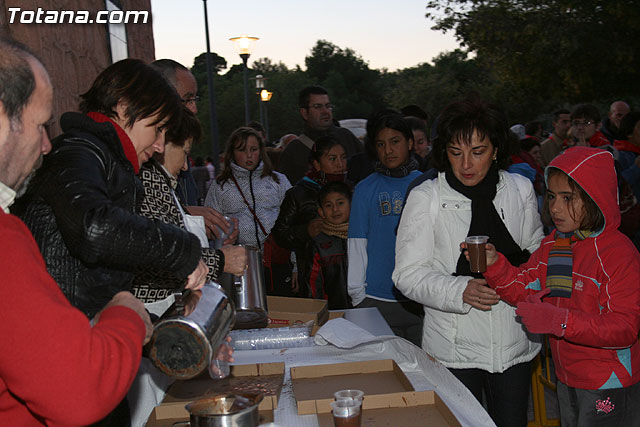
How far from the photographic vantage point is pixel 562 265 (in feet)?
8.60

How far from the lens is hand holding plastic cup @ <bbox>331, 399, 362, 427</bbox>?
68.9 inches

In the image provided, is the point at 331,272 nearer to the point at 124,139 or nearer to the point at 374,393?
the point at 374,393

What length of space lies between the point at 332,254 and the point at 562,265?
193 centimetres

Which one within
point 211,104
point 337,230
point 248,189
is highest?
point 211,104

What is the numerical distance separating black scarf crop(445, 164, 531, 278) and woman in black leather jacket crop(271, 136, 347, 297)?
2041mm

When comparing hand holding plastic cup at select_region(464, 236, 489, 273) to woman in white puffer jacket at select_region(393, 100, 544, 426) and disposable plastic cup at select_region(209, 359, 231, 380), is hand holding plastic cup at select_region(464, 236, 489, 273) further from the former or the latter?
disposable plastic cup at select_region(209, 359, 231, 380)

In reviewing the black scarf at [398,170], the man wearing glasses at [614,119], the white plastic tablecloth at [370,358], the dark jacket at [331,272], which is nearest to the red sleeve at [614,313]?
the white plastic tablecloth at [370,358]

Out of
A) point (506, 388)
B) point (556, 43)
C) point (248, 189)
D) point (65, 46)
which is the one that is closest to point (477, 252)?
point (506, 388)

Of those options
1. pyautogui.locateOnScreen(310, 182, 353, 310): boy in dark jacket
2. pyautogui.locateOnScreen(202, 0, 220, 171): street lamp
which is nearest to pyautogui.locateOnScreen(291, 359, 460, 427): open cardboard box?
pyautogui.locateOnScreen(310, 182, 353, 310): boy in dark jacket

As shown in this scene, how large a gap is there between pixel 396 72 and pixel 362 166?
3376 inches

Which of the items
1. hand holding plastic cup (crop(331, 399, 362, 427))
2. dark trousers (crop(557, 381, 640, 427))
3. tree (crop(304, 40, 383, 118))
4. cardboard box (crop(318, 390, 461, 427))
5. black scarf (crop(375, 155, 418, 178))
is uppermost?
tree (crop(304, 40, 383, 118))

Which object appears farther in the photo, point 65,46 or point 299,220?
point 299,220

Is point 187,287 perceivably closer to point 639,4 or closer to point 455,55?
point 639,4

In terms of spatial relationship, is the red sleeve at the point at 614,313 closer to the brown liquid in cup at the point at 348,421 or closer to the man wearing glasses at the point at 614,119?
the brown liquid in cup at the point at 348,421
